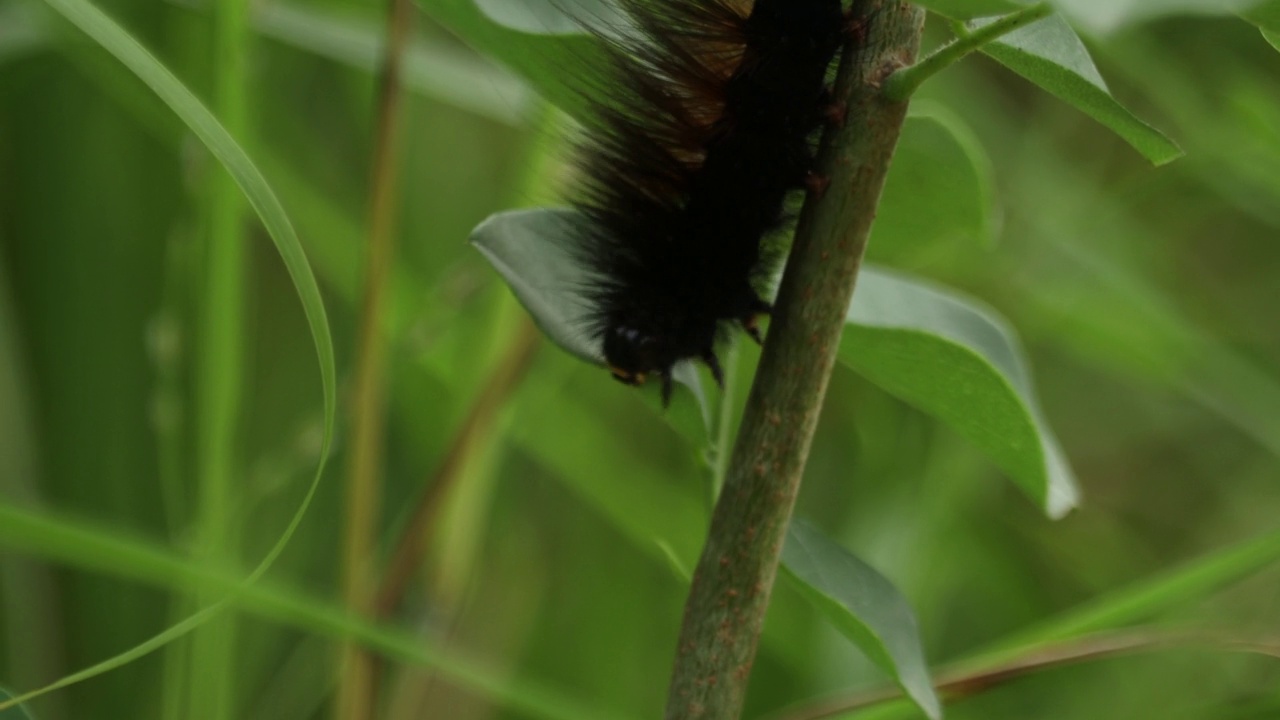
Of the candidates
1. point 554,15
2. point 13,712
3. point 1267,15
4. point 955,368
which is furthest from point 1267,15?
point 13,712

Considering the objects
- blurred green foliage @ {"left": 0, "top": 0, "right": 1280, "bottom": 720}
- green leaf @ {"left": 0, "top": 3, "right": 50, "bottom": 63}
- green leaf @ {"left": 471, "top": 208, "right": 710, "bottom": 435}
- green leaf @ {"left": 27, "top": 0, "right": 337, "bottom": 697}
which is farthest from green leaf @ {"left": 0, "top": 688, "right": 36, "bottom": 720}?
green leaf @ {"left": 0, "top": 3, "right": 50, "bottom": 63}

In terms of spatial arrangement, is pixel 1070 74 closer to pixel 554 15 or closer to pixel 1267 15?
pixel 1267 15

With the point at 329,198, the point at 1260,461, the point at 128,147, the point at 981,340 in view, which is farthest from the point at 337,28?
the point at 1260,461

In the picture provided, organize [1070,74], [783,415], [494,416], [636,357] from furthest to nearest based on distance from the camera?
[494,416] → [636,357] → [783,415] → [1070,74]

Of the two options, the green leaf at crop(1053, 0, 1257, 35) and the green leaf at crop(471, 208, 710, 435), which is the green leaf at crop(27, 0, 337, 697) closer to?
the green leaf at crop(471, 208, 710, 435)

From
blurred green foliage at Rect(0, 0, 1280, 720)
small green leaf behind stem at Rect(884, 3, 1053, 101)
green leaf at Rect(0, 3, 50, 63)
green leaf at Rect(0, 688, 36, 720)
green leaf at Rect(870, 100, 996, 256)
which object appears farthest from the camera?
blurred green foliage at Rect(0, 0, 1280, 720)

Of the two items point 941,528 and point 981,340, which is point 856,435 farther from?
point 981,340

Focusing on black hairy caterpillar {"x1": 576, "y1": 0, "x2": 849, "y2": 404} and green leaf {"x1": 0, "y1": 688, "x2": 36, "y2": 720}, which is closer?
green leaf {"x1": 0, "y1": 688, "x2": 36, "y2": 720}
